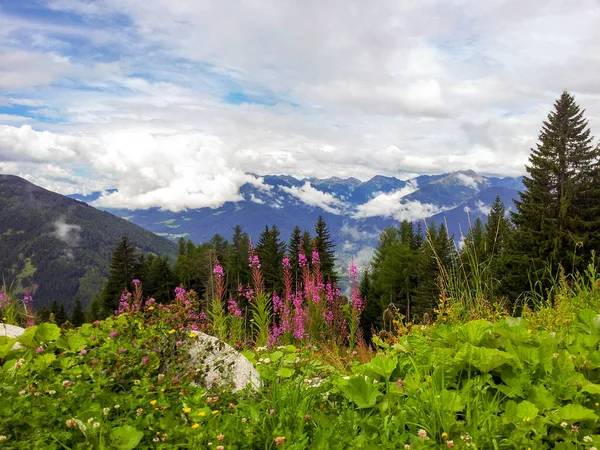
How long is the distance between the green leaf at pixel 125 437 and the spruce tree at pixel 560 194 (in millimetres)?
29070

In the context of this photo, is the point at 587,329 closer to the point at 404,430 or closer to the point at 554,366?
the point at 554,366

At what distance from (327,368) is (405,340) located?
764 millimetres

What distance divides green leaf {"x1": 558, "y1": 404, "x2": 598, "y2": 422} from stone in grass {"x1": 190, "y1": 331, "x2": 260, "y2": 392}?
1.97 metres

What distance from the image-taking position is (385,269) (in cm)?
4928

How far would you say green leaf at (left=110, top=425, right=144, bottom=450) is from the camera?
7.06 feet

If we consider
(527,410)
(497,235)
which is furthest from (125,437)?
(497,235)

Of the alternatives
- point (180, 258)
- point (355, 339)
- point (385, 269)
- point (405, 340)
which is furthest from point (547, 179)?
point (180, 258)

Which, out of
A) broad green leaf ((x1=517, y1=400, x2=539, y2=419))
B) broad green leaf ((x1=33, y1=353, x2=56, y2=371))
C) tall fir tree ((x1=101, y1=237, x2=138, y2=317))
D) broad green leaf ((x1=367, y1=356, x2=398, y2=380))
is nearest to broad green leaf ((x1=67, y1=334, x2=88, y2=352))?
broad green leaf ((x1=33, y1=353, x2=56, y2=371))

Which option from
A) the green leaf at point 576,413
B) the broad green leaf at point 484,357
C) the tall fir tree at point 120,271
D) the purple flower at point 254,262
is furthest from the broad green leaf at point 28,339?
the tall fir tree at point 120,271

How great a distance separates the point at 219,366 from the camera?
3336 millimetres

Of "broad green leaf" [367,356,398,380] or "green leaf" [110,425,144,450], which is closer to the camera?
"green leaf" [110,425,144,450]

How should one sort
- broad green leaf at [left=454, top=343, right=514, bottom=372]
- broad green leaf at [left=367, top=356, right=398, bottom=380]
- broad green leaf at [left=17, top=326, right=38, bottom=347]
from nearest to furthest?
1. broad green leaf at [left=454, top=343, right=514, bottom=372]
2. broad green leaf at [left=367, top=356, right=398, bottom=380]
3. broad green leaf at [left=17, top=326, right=38, bottom=347]

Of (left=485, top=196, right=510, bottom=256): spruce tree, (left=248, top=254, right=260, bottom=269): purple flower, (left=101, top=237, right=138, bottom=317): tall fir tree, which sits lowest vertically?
(left=101, top=237, right=138, bottom=317): tall fir tree

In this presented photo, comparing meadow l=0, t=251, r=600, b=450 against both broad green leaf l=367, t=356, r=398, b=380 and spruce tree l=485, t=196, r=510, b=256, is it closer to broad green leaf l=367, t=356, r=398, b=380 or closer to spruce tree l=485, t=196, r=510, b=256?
broad green leaf l=367, t=356, r=398, b=380
